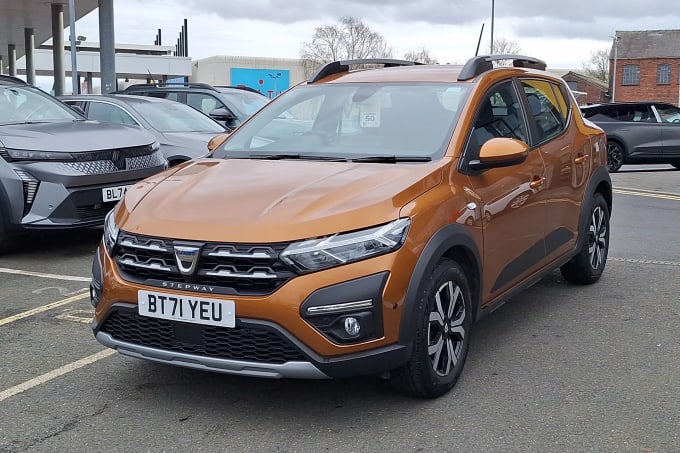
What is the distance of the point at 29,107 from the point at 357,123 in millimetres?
4940

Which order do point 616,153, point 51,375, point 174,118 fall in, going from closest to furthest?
point 51,375 < point 174,118 < point 616,153

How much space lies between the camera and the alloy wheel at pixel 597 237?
599 centimetres

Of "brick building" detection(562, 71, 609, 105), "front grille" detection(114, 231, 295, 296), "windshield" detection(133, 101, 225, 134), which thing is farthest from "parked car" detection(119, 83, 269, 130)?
"brick building" detection(562, 71, 609, 105)

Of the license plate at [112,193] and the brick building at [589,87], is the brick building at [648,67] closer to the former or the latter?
the brick building at [589,87]

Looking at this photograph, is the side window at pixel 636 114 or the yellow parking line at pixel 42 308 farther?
the side window at pixel 636 114

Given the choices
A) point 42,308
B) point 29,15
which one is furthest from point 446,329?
point 29,15

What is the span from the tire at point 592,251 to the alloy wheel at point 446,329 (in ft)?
7.01

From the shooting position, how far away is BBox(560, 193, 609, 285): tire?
5871mm

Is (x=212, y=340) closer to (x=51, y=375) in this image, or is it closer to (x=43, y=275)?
(x=51, y=375)

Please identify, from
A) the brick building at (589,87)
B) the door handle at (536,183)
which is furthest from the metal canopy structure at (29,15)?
the brick building at (589,87)

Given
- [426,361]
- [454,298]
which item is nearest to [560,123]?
[454,298]

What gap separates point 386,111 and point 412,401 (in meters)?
1.72

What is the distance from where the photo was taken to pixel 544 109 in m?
5.37

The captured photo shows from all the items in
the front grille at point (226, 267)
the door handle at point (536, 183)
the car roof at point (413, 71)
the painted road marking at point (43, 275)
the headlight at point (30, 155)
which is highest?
the car roof at point (413, 71)
